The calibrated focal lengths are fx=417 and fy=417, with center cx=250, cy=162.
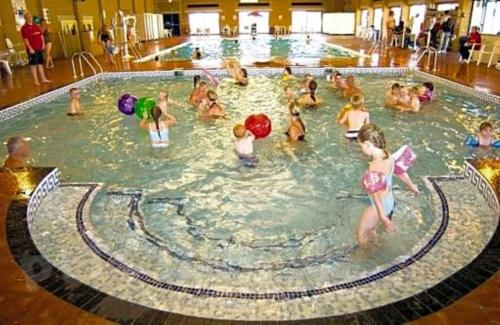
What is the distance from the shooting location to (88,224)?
3.81 meters

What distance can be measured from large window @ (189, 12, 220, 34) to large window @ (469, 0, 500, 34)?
25.9m

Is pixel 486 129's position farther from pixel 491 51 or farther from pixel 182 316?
pixel 491 51

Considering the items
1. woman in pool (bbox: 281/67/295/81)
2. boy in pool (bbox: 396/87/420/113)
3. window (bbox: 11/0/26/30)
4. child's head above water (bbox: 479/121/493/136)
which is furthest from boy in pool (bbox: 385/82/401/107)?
window (bbox: 11/0/26/30)

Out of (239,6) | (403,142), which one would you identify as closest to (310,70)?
(403,142)

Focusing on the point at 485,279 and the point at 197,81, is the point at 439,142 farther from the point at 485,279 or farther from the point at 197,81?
the point at 197,81

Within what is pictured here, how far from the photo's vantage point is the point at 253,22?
38.1 meters

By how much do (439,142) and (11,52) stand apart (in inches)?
513

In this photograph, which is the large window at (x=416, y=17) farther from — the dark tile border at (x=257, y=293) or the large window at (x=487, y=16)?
the dark tile border at (x=257, y=293)

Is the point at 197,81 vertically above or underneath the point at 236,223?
above

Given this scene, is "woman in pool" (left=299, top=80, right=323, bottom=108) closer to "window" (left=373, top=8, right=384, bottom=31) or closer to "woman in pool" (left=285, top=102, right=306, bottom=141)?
"woman in pool" (left=285, top=102, right=306, bottom=141)

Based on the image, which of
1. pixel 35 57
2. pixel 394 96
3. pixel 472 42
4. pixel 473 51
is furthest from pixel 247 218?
pixel 473 51

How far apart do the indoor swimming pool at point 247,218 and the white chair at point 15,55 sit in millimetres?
7423

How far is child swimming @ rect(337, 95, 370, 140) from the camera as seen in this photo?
18.8 ft

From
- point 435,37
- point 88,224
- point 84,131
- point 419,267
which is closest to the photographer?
point 419,267
